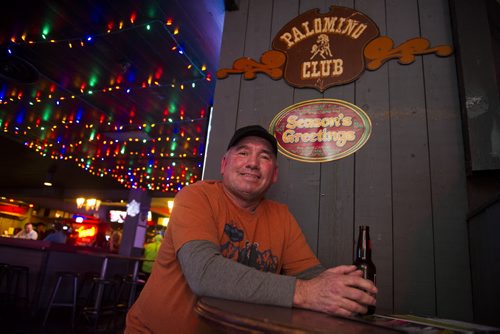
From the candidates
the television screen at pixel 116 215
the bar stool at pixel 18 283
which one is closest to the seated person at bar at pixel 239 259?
the bar stool at pixel 18 283

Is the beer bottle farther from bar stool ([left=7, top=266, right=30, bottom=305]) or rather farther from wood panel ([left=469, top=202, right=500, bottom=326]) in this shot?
bar stool ([left=7, top=266, right=30, bottom=305])

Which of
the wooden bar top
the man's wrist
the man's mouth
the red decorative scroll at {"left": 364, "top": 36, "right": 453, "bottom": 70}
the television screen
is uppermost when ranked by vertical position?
the red decorative scroll at {"left": 364, "top": 36, "right": 453, "bottom": 70}

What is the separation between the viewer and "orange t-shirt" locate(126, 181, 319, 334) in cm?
124

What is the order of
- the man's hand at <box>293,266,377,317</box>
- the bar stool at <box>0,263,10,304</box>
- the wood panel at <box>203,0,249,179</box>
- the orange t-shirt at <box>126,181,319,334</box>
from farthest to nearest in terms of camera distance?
the bar stool at <box>0,263,10,304</box> < the wood panel at <box>203,0,249,179</box> < the orange t-shirt at <box>126,181,319,334</box> < the man's hand at <box>293,266,377,317</box>

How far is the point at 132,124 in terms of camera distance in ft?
21.4

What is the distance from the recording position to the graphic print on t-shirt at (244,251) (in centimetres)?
142

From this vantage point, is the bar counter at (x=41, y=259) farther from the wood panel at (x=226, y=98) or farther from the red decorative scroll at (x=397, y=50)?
the red decorative scroll at (x=397, y=50)

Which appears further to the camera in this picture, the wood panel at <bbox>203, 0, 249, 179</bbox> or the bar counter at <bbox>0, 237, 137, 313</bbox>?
the bar counter at <bbox>0, 237, 137, 313</bbox>

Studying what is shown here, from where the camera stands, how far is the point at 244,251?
145 cm

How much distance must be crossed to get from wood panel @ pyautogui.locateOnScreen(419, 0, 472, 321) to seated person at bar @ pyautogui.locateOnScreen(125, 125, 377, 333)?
83 centimetres

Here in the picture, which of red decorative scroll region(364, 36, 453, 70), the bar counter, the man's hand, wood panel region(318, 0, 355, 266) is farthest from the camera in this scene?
the bar counter

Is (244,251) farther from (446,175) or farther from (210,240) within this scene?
(446,175)

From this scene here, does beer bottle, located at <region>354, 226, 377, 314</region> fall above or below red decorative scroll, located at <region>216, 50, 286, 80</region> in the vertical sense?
below

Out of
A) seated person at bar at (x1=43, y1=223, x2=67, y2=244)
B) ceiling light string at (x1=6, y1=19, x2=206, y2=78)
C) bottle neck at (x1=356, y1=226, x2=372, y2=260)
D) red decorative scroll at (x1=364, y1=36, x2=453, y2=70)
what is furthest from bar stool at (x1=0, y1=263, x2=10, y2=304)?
red decorative scroll at (x1=364, y1=36, x2=453, y2=70)
